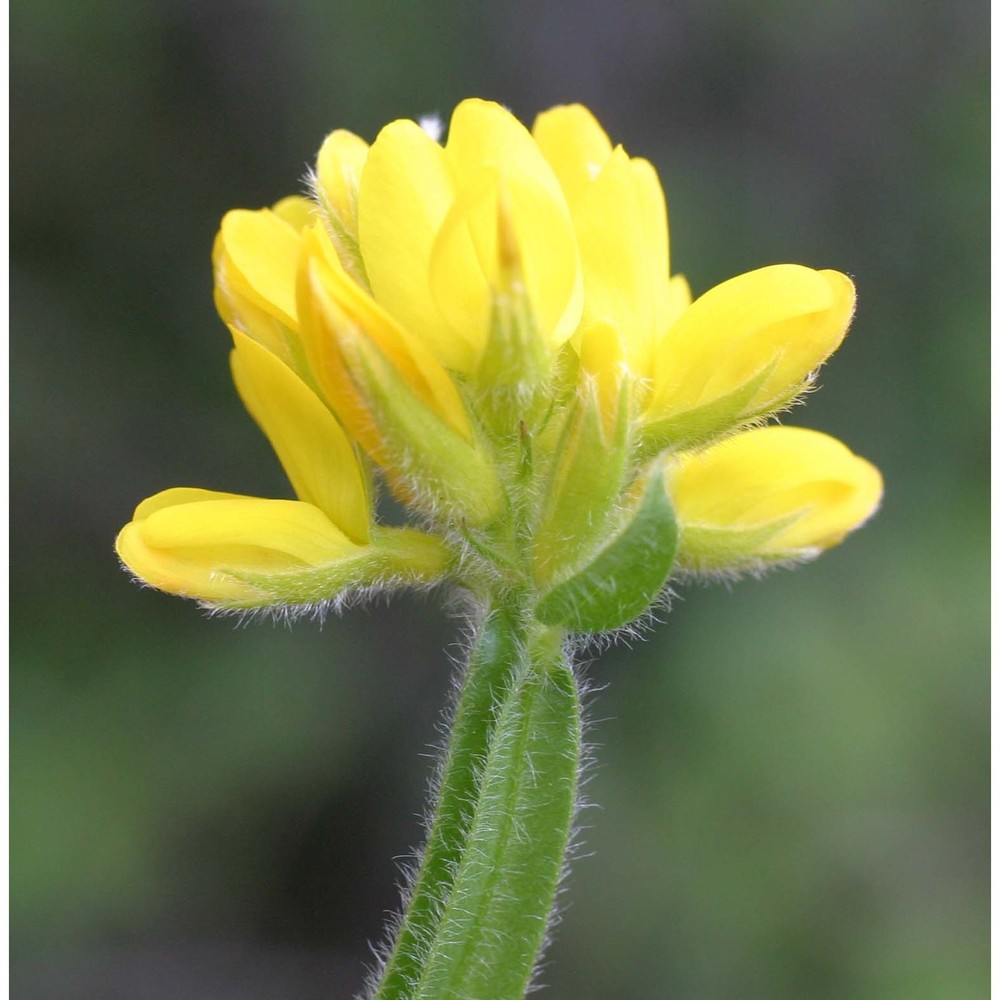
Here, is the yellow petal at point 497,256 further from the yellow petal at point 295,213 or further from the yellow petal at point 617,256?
the yellow petal at point 295,213

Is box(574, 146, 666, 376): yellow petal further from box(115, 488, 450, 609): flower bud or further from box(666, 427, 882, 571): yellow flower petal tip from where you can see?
box(115, 488, 450, 609): flower bud

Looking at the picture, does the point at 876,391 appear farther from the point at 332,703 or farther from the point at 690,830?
the point at 332,703

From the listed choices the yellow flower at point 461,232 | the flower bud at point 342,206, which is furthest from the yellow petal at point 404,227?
the flower bud at point 342,206

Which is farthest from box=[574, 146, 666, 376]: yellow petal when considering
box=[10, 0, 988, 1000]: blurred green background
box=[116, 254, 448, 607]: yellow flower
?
box=[10, 0, 988, 1000]: blurred green background

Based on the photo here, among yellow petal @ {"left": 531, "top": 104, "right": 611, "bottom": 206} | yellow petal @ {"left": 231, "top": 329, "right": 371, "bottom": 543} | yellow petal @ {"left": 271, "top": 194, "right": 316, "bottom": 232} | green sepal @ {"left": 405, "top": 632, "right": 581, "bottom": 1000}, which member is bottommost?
green sepal @ {"left": 405, "top": 632, "right": 581, "bottom": 1000}

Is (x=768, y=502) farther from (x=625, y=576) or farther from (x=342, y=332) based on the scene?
(x=342, y=332)

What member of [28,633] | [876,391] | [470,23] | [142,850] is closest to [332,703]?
[142,850]
